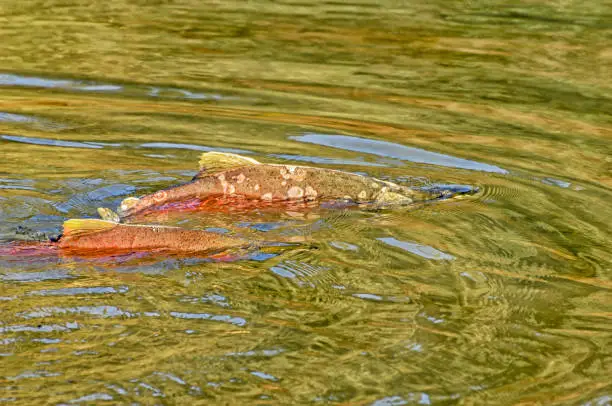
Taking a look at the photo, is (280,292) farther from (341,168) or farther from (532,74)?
(532,74)

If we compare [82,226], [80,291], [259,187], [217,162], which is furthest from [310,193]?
[80,291]

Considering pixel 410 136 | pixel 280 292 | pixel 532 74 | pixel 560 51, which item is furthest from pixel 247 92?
pixel 280 292

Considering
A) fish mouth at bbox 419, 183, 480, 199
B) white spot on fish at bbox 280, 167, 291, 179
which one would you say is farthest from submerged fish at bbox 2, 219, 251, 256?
fish mouth at bbox 419, 183, 480, 199

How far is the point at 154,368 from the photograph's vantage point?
4.35 metres

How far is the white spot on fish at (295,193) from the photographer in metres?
6.52

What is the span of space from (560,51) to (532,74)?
90cm

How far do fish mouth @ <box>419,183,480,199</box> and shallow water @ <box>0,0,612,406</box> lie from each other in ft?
0.44

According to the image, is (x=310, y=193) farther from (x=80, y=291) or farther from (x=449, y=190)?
(x=80, y=291)

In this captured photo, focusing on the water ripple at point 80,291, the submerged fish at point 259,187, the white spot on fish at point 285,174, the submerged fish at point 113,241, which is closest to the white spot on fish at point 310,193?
the submerged fish at point 259,187

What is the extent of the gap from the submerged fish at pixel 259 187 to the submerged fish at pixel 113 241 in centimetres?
73

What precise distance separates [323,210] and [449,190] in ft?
3.33

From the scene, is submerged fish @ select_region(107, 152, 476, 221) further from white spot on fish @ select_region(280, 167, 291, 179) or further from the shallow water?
the shallow water

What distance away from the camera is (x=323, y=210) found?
21.2 ft

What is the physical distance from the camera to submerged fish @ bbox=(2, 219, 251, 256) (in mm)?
5477
